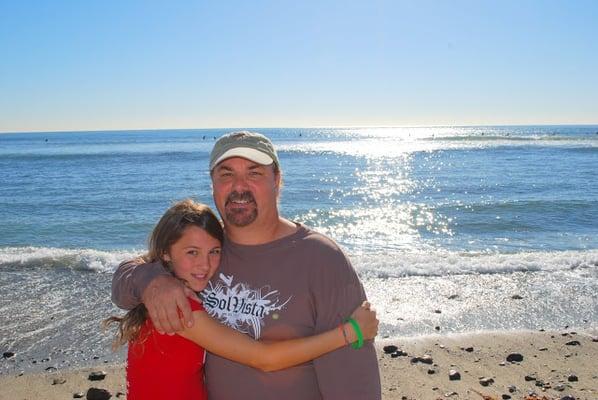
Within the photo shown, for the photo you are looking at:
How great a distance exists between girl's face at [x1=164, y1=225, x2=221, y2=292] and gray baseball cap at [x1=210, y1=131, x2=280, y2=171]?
0.40 metres

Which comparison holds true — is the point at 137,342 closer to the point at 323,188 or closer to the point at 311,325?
the point at 311,325

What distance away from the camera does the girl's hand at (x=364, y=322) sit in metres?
2.54

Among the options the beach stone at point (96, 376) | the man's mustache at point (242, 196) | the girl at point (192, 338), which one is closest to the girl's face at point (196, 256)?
the girl at point (192, 338)

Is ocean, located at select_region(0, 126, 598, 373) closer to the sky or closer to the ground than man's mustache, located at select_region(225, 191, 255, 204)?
closer to the ground

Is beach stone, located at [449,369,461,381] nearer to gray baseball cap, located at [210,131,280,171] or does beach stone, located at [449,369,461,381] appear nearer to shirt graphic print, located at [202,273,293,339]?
shirt graphic print, located at [202,273,293,339]

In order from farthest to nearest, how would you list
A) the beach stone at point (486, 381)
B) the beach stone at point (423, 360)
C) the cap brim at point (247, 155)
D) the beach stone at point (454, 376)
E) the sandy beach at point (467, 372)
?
the beach stone at point (423, 360) → the beach stone at point (454, 376) → the beach stone at point (486, 381) → the sandy beach at point (467, 372) → the cap brim at point (247, 155)

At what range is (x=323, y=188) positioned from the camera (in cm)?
3017

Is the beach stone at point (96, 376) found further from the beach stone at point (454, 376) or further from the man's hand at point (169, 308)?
the man's hand at point (169, 308)

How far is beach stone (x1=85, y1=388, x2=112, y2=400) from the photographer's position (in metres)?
5.73

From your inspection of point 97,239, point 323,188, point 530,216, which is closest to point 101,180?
point 323,188

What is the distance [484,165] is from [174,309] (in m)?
42.0

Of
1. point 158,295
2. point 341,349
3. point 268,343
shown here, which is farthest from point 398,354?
point 158,295

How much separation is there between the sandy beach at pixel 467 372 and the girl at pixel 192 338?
3457 millimetres

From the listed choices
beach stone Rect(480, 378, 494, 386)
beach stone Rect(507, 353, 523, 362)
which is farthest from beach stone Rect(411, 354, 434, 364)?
beach stone Rect(507, 353, 523, 362)
